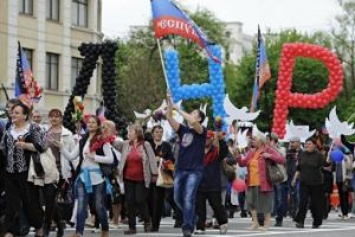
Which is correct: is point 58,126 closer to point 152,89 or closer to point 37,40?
point 37,40

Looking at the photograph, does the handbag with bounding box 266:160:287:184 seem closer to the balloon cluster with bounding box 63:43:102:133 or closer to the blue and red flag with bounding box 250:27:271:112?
the balloon cluster with bounding box 63:43:102:133

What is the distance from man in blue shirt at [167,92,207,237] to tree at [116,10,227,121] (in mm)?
30415

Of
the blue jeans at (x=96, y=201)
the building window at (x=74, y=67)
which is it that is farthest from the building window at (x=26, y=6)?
the blue jeans at (x=96, y=201)

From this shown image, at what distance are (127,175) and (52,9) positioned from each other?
3140cm

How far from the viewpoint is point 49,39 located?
4684 centimetres

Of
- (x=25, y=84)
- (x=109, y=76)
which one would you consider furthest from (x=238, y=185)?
(x=25, y=84)

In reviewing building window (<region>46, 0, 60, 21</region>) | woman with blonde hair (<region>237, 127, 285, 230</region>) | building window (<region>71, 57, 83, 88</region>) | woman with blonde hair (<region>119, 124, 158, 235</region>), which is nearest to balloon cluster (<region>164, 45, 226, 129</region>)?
woman with blonde hair (<region>237, 127, 285, 230</region>)

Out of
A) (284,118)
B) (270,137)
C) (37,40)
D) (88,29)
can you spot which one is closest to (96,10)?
(88,29)

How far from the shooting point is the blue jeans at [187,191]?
50.2 ft

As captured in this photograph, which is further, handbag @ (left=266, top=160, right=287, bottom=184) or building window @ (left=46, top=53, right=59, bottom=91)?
building window @ (left=46, top=53, right=59, bottom=91)

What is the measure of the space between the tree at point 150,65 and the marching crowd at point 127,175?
89.5ft

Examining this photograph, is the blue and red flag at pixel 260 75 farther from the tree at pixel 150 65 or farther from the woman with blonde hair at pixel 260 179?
the woman with blonde hair at pixel 260 179

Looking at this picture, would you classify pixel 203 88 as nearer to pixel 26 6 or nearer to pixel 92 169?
pixel 26 6

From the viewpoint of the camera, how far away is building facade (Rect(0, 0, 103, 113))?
4366cm
